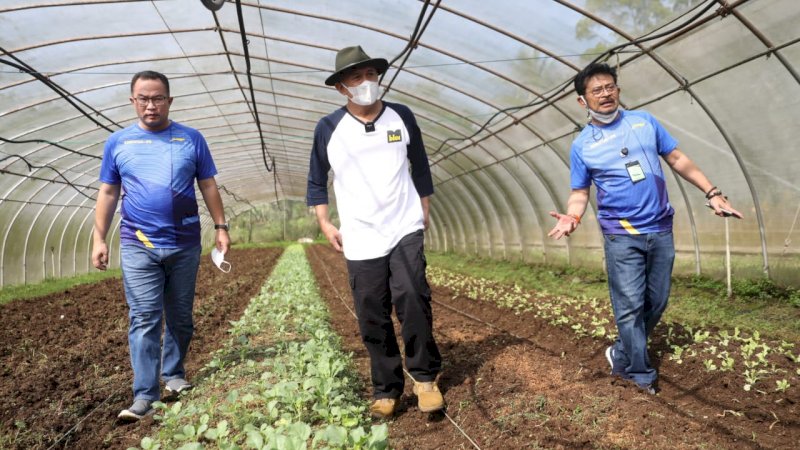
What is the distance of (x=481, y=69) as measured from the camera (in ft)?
29.7

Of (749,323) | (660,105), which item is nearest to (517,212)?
(660,105)

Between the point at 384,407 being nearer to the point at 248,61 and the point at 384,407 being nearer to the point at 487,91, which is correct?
the point at 487,91

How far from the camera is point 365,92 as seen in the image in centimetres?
317

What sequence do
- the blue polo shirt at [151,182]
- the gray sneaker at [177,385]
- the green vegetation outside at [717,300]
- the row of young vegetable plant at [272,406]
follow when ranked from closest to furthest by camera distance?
the row of young vegetable plant at [272,406] → the blue polo shirt at [151,182] → the gray sneaker at [177,385] → the green vegetation outside at [717,300]

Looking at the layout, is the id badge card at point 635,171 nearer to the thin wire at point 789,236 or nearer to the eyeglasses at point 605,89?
the eyeglasses at point 605,89

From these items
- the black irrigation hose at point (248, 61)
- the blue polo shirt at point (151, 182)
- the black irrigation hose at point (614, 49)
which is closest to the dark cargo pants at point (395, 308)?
the blue polo shirt at point (151, 182)

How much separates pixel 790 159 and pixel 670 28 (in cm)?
193

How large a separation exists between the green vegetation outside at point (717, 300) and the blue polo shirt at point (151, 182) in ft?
14.3

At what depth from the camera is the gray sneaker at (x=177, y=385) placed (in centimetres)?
362

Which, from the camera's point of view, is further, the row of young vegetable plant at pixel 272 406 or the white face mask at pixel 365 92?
the white face mask at pixel 365 92

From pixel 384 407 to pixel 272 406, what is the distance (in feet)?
2.08

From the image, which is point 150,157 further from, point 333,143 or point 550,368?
point 550,368

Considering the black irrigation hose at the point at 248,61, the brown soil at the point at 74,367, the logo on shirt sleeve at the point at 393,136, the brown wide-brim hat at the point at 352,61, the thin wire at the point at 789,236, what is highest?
the black irrigation hose at the point at 248,61

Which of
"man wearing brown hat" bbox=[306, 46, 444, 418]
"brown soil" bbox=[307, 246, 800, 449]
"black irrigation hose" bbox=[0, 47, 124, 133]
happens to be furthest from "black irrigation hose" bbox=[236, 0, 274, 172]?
"brown soil" bbox=[307, 246, 800, 449]
